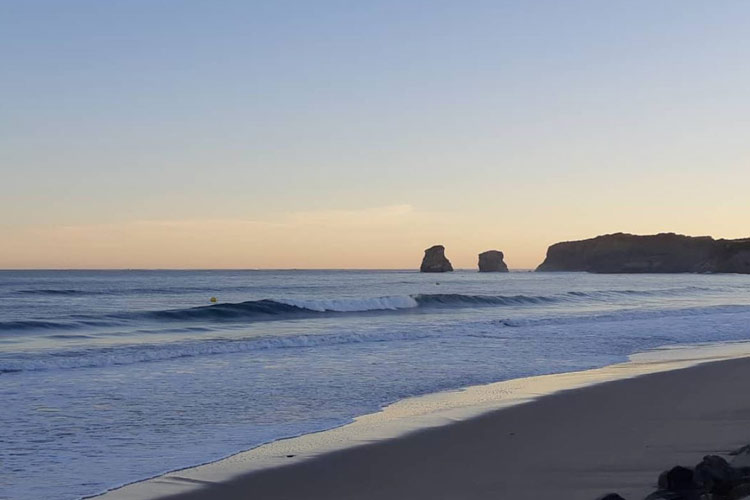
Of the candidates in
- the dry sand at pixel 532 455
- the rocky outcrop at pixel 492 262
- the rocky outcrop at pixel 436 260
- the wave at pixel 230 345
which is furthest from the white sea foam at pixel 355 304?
the rocky outcrop at pixel 492 262

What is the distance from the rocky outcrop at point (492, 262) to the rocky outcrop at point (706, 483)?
14887 centimetres

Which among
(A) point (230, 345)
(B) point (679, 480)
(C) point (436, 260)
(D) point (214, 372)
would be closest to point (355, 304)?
A: (A) point (230, 345)

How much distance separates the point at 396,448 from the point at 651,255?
148451 millimetres

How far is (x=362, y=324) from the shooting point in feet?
88.3

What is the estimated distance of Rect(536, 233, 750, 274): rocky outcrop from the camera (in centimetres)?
12473

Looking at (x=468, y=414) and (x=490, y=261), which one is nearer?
(x=468, y=414)

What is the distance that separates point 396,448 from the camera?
7.50m

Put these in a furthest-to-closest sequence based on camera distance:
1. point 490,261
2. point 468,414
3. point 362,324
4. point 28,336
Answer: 1. point 490,261
2. point 362,324
3. point 28,336
4. point 468,414

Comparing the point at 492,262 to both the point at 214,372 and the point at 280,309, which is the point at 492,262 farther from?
the point at 214,372

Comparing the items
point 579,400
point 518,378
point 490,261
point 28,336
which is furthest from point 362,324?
point 490,261

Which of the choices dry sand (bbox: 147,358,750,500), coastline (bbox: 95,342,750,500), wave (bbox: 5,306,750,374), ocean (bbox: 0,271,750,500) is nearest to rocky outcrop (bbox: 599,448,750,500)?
dry sand (bbox: 147,358,750,500)

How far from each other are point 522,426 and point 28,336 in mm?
17431

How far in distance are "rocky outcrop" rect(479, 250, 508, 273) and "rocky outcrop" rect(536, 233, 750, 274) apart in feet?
57.4

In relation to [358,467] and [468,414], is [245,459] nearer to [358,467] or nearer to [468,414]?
[358,467]
